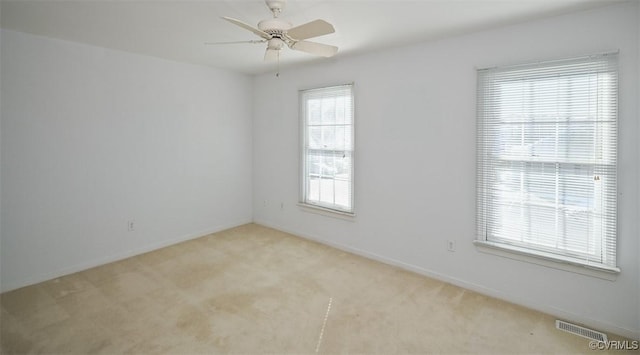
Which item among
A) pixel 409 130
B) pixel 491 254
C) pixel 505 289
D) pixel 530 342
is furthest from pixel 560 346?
pixel 409 130

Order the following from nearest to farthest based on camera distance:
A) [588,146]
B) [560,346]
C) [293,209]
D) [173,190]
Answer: [560,346] < [588,146] < [173,190] < [293,209]

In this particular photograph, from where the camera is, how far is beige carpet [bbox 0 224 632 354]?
91.7 inches

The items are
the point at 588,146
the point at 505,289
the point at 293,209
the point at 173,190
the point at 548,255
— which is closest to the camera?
the point at 588,146

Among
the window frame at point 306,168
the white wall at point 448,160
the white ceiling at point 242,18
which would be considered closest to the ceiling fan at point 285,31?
the white ceiling at point 242,18

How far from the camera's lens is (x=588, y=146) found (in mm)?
2531

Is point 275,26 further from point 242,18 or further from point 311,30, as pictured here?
point 242,18

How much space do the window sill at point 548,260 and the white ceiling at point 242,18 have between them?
1.98m

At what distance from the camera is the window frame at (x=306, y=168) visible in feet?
13.3

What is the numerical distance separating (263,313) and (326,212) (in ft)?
6.24

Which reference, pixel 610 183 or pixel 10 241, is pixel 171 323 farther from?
pixel 610 183

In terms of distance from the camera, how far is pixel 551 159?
2.70m

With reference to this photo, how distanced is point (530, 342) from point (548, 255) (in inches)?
29.9

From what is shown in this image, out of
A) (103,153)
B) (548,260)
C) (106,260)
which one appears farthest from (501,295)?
(103,153)

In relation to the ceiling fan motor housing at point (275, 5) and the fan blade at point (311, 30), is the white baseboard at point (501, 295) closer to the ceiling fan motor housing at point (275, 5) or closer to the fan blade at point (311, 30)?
the fan blade at point (311, 30)
